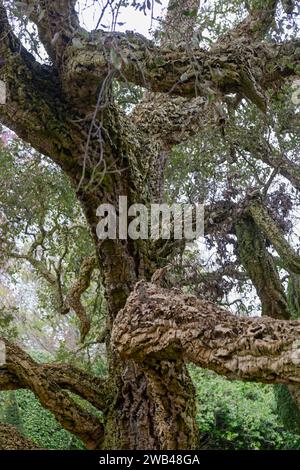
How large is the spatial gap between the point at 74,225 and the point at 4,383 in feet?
5.99

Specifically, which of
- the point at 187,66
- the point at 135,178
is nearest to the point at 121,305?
the point at 135,178

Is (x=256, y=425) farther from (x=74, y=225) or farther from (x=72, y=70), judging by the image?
(x=72, y=70)

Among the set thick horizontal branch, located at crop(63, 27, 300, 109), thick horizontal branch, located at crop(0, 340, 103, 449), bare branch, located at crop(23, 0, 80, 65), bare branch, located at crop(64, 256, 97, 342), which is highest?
bare branch, located at crop(23, 0, 80, 65)

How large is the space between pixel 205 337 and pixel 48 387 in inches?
52.5

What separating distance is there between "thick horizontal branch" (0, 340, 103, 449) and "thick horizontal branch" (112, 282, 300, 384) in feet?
3.02

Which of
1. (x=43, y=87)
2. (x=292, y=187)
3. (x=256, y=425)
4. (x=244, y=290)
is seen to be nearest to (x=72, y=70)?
(x=43, y=87)

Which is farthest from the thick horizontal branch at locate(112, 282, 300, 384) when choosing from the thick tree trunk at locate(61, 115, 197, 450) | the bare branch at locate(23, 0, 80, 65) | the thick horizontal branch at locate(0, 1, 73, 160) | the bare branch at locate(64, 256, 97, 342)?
the bare branch at locate(64, 256, 97, 342)

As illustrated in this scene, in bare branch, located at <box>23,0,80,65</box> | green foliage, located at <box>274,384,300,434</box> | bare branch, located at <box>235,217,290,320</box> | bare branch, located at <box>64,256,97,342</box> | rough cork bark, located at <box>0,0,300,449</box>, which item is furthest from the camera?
green foliage, located at <box>274,384,300,434</box>

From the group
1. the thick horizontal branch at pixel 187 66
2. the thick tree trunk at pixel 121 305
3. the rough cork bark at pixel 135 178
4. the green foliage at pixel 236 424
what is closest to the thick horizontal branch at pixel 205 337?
the rough cork bark at pixel 135 178

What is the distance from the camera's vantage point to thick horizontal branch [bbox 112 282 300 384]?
166 cm

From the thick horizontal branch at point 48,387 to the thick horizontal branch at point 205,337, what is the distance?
92 cm

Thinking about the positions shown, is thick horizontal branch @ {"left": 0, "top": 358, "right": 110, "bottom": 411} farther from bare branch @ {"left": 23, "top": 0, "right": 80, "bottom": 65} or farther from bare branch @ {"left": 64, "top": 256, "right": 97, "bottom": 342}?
bare branch @ {"left": 23, "top": 0, "right": 80, "bottom": 65}

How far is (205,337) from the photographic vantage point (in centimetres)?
191

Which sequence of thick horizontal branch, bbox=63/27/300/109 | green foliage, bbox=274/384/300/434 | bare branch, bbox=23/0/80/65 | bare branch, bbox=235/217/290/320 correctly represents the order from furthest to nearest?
green foliage, bbox=274/384/300/434, bare branch, bbox=235/217/290/320, bare branch, bbox=23/0/80/65, thick horizontal branch, bbox=63/27/300/109
